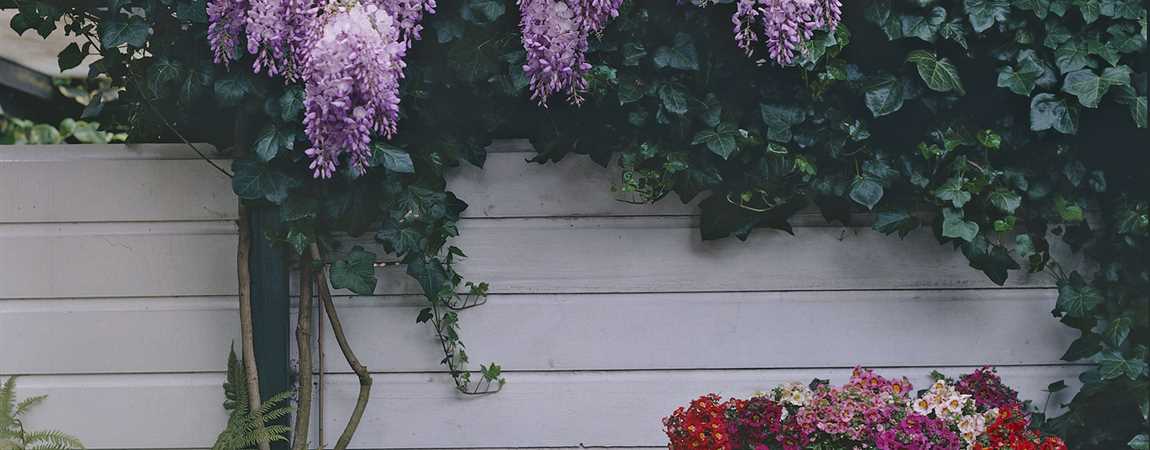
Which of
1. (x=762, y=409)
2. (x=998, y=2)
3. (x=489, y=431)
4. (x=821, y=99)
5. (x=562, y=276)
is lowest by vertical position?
(x=489, y=431)

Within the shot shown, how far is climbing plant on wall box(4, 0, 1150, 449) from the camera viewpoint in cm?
174

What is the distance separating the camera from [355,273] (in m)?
1.85

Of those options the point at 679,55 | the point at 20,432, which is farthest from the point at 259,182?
the point at 679,55

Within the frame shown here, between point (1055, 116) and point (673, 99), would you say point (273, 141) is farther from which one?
point (1055, 116)

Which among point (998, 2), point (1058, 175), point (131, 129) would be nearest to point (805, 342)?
point (1058, 175)

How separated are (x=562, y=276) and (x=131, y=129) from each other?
975 millimetres

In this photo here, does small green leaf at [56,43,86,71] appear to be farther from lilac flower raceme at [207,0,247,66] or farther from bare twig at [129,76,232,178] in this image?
lilac flower raceme at [207,0,247,66]

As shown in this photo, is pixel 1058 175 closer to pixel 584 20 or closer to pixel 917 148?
pixel 917 148

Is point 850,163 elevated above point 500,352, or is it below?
above

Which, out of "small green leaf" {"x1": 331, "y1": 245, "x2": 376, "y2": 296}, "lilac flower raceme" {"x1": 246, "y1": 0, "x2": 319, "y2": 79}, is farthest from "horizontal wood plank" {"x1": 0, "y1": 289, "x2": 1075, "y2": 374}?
"lilac flower raceme" {"x1": 246, "y1": 0, "x2": 319, "y2": 79}

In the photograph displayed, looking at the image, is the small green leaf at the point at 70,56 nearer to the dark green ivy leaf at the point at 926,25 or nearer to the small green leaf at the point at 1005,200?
the dark green ivy leaf at the point at 926,25

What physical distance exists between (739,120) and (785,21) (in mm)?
241

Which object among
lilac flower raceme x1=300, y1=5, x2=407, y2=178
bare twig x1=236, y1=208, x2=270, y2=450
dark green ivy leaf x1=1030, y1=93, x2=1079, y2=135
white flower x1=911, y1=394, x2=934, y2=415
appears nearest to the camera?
lilac flower raceme x1=300, y1=5, x2=407, y2=178

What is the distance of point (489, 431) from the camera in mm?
1992
